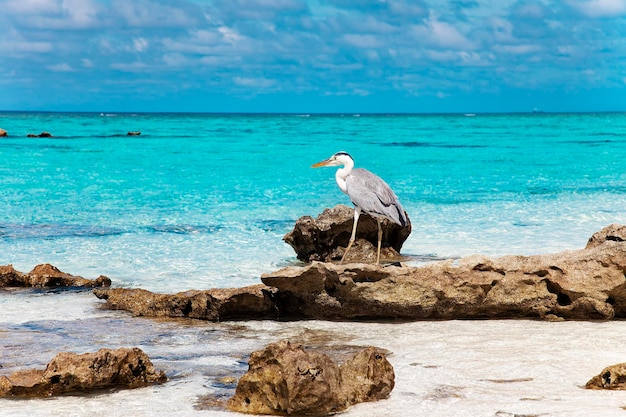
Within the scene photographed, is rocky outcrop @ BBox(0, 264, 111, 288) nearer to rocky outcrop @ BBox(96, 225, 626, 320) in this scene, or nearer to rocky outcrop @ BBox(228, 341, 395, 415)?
rocky outcrop @ BBox(96, 225, 626, 320)

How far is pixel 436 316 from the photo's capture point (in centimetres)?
714

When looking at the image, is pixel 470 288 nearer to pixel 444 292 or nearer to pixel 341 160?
pixel 444 292

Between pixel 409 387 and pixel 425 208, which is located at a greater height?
pixel 425 208

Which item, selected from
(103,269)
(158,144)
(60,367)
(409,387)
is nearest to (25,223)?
(103,269)

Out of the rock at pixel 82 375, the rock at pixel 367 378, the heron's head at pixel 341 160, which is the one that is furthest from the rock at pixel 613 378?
the heron's head at pixel 341 160

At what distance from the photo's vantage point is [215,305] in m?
7.22

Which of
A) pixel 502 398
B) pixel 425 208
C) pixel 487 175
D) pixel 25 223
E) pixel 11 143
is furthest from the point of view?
pixel 11 143

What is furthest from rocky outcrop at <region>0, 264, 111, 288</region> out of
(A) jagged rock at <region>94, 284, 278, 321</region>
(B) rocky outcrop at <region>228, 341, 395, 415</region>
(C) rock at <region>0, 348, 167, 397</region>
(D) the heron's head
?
(B) rocky outcrop at <region>228, 341, 395, 415</region>

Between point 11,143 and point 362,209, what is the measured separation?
40.5 metres

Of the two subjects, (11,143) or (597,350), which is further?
(11,143)

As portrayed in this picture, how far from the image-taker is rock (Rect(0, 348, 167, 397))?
500 cm

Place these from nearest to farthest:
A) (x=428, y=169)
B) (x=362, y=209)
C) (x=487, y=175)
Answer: (x=362, y=209)
(x=487, y=175)
(x=428, y=169)

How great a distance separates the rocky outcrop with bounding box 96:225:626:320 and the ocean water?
20 centimetres

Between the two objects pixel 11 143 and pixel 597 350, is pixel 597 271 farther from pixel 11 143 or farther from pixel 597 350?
pixel 11 143
